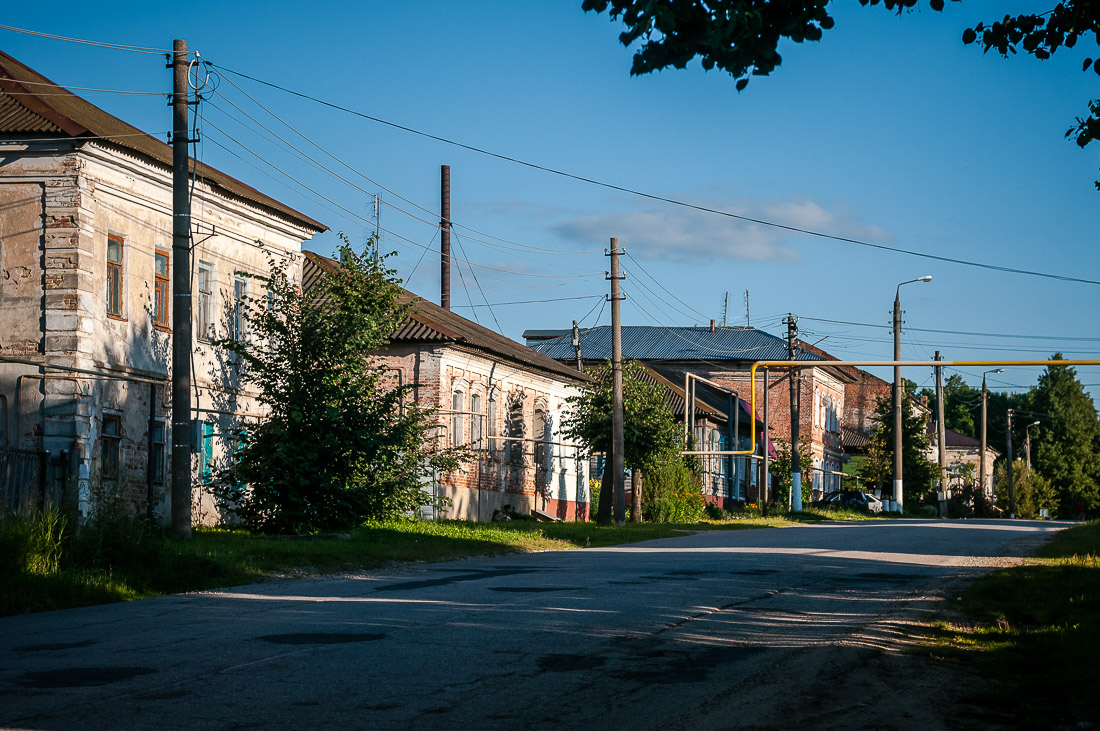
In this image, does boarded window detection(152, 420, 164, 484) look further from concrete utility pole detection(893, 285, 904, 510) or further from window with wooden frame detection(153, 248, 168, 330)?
concrete utility pole detection(893, 285, 904, 510)

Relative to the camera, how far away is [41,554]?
13086 millimetres

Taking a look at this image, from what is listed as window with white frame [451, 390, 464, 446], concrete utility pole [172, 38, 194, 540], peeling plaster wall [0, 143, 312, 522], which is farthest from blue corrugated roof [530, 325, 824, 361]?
concrete utility pole [172, 38, 194, 540]

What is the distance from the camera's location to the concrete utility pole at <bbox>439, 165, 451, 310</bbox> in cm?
5619

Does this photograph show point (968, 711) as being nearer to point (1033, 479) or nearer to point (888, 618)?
point (888, 618)

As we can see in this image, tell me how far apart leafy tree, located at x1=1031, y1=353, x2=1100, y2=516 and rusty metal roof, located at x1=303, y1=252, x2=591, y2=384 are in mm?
59668

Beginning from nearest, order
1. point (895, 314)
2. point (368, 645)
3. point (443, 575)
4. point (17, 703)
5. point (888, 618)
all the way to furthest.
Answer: point (17, 703) → point (368, 645) → point (888, 618) → point (443, 575) → point (895, 314)

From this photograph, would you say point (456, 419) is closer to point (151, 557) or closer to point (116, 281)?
point (116, 281)

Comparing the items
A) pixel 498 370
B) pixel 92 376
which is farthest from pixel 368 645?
pixel 498 370

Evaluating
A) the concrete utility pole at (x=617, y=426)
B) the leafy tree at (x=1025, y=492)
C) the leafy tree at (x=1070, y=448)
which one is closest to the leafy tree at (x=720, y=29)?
the concrete utility pole at (x=617, y=426)

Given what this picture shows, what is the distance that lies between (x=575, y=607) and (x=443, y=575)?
5188 mm

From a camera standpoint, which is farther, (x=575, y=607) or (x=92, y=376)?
(x=92, y=376)

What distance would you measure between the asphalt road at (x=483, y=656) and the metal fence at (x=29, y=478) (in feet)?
13.9

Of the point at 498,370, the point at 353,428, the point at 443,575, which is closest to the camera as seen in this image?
the point at 443,575

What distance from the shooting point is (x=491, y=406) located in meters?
40.2
